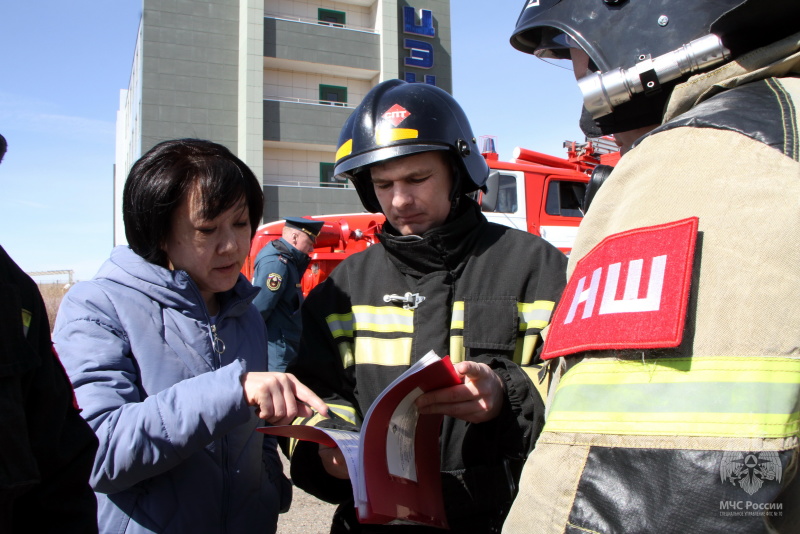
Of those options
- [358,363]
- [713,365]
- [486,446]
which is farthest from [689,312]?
[358,363]

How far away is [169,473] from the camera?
57.4 inches

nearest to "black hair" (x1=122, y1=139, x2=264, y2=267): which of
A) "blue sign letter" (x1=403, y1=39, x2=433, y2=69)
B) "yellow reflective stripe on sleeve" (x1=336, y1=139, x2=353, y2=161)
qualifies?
"yellow reflective stripe on sleeve" (x1=336, y1=139, x2=353, y2=161)

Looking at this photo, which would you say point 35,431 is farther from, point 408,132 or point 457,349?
point 408,132

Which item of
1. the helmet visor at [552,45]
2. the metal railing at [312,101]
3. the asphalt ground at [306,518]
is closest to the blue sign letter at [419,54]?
the metal railing at [312,101]

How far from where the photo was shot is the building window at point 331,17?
2002 cm

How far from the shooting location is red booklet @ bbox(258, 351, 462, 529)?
114 cm

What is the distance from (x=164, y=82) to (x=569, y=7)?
737 inches

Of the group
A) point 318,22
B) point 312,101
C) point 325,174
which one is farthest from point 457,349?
point 318,22

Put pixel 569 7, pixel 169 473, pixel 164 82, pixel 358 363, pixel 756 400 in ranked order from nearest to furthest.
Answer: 1. pixel 756 400
2. pixel 569 7
3. pixel 169 473
4. pixel 358 363
5. pixel 164 82

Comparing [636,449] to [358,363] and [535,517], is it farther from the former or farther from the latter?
[358,363]

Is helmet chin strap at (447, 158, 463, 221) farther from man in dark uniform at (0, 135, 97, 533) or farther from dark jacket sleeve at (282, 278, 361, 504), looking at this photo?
man in dark uniform at (0, 135, 97, 533)

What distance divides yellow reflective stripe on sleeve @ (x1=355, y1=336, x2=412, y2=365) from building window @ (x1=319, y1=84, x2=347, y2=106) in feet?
62.0

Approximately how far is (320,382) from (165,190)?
0.70 m

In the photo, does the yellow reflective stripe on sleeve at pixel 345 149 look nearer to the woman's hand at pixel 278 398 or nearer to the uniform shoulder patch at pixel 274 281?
the woman's hand at pixel 278 398
